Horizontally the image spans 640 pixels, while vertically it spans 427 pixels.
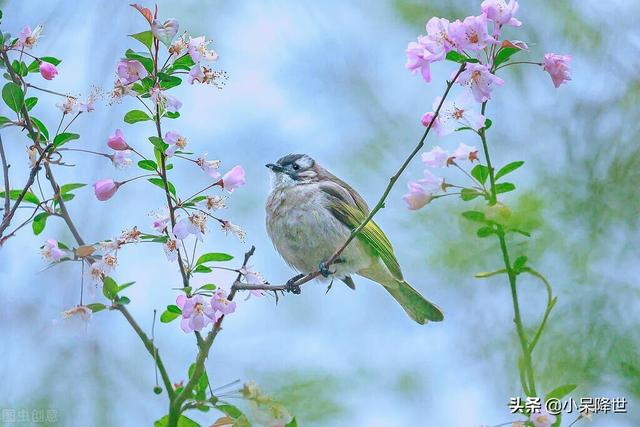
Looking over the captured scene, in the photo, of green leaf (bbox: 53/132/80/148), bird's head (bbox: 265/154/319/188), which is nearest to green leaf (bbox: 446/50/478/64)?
green leaf (bbox: 53/132/80/148)

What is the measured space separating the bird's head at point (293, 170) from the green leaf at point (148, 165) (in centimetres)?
203

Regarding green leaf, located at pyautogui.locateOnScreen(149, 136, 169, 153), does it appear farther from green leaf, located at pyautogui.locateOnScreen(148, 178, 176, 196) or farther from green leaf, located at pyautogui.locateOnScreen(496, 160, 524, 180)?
green leaf, located at pyautogui.locateOnScreen(496, 160, 524, 180)

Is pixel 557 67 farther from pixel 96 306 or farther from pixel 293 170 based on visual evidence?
pixel 293 170

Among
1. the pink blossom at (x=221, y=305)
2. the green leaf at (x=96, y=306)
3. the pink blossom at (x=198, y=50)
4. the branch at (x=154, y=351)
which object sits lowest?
the branch at (x=154, y=351)

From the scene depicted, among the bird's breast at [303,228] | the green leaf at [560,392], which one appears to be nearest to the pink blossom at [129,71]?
the green leaf at [560,392]

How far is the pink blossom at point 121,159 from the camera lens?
1.58 metres

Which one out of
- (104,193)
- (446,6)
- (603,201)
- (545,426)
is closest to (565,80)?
(545,426)

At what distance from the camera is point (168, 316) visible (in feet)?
5.06

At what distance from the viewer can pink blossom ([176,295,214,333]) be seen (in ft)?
4.65

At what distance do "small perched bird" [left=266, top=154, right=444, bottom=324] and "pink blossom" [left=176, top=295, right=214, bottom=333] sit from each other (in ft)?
5.53

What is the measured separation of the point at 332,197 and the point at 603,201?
1.12m

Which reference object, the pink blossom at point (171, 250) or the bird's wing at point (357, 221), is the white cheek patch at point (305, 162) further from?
the pink blossom at point (171, 250)

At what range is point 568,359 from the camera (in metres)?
2.04

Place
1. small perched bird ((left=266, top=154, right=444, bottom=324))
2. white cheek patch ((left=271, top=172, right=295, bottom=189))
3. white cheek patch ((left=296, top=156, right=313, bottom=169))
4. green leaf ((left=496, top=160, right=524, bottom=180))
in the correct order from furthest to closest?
white cheek patch ((left=296, top=156, right=313, bottom=169))
white cheek patch ((left=271, top=172, right=295, bottom=189))
small perched bird ((left=266, top=154, right=444, bottom=324))
green leaf ((left=496, top=160, right=524, bottom=180))
